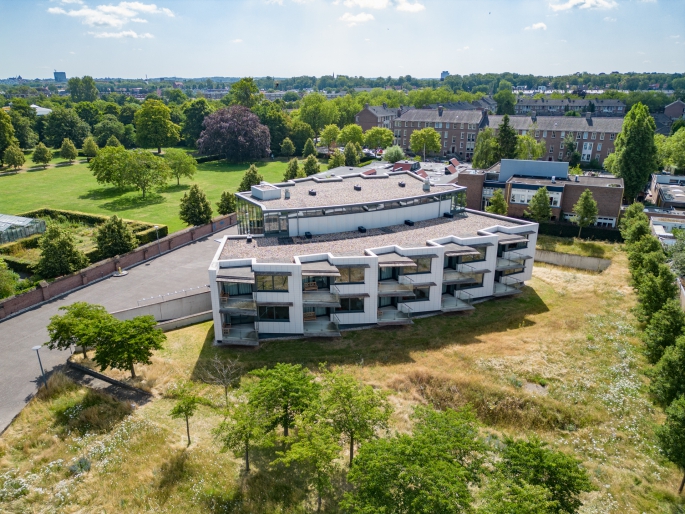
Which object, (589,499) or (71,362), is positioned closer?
(589,499)

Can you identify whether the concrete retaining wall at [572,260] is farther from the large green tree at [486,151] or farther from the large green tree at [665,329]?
the large green tree at [486,151]

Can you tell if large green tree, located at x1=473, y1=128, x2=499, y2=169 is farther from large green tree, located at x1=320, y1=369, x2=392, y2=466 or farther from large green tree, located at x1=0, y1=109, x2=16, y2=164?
large green tree, located at x1=0, y1=109, x2=16, y2=164

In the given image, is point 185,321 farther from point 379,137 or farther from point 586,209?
point 379,137

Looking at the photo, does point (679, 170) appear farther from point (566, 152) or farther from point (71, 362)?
point (71, 362)

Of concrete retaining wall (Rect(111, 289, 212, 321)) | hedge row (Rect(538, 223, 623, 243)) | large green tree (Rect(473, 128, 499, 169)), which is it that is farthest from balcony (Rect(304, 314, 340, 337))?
large green tree (Rect(473, 128, 499, 169))

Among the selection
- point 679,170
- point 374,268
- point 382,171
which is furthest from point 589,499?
point 679,170

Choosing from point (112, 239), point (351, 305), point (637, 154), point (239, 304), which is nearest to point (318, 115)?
point (637, 154)
